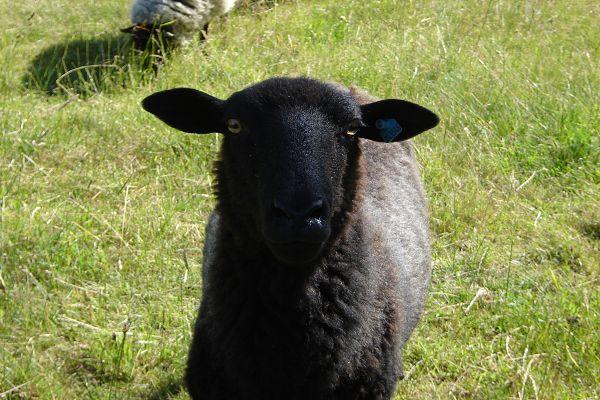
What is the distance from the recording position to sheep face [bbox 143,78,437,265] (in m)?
2.93

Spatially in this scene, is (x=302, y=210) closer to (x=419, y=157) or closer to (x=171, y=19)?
(x=419, y=157)

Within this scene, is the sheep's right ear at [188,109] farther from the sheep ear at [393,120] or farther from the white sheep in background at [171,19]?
the white sheep in background at [171,19]

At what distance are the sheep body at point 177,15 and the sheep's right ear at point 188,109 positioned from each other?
454 centimetres

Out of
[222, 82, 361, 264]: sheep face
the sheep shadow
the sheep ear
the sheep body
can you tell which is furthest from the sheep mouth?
the sheep body

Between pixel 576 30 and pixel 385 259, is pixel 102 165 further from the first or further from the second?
pixel 576 30

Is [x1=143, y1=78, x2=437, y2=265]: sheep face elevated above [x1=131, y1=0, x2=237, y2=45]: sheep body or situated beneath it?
elevated above

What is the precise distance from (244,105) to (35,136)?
3.23 meters

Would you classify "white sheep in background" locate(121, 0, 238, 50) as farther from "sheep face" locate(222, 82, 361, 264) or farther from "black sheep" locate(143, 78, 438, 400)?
"sheep face" locate(222, 82, 361, 264)

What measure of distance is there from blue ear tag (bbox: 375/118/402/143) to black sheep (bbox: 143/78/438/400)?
90 mm

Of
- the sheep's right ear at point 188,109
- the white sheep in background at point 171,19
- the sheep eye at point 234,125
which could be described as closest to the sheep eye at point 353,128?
the sheep eye at point 234,125

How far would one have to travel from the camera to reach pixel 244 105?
3.34 metres

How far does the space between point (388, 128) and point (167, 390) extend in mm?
1663

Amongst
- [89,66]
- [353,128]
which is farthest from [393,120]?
[89,66]

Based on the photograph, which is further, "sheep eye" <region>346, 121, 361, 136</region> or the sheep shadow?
the sheep shadow
